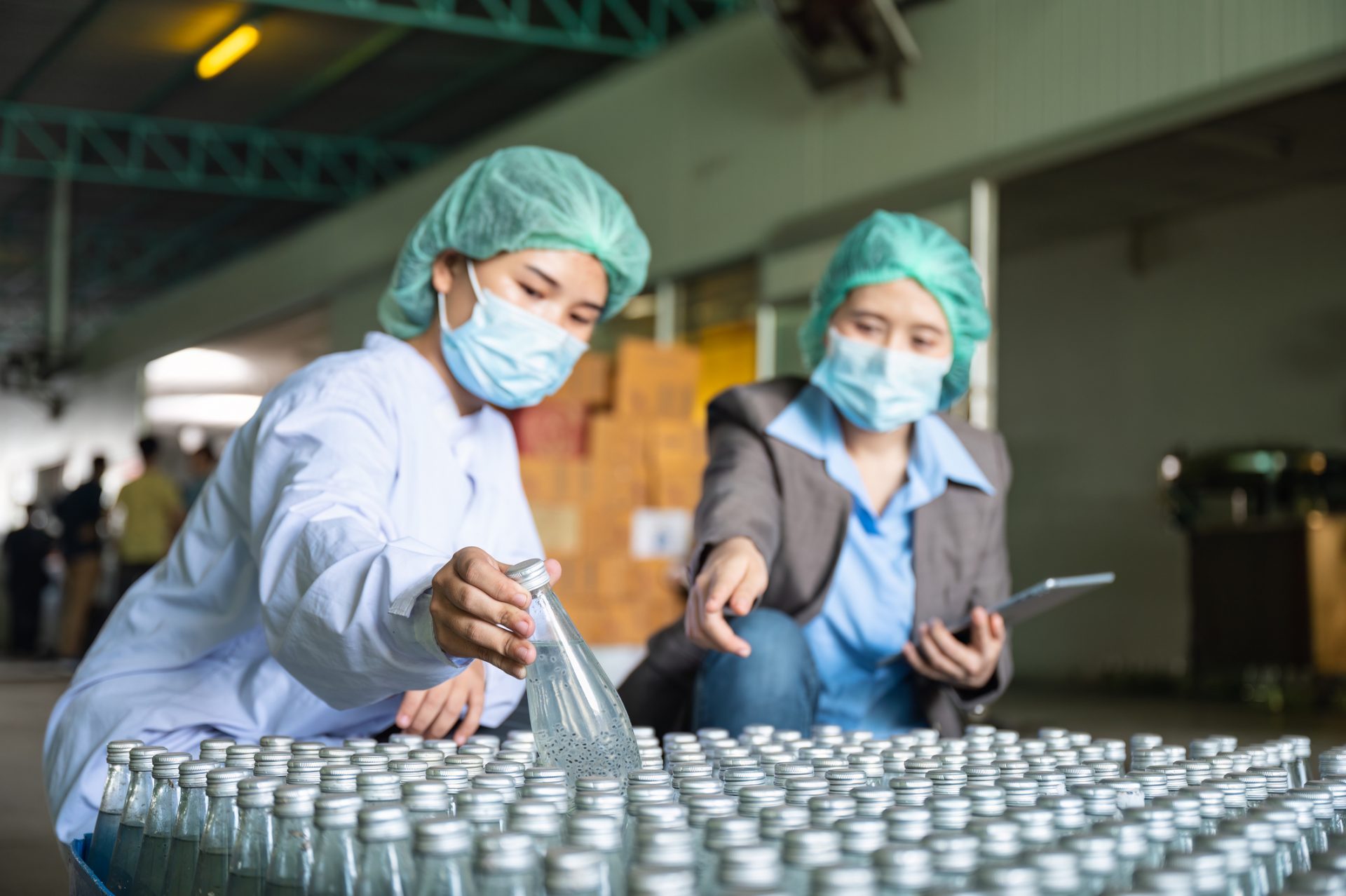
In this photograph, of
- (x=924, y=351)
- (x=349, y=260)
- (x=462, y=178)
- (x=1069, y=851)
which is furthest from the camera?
(x=349, y=260)

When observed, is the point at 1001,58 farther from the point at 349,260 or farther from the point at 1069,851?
the point at 349,260

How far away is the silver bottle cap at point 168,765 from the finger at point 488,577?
10.8 inches

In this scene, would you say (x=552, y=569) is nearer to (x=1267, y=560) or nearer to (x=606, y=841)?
(x=606, y=841)

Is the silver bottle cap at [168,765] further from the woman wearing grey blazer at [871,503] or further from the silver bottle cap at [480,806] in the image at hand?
the woman wearing grey blazer at [871,503]

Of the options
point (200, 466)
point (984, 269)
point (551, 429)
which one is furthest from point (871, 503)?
point (200, 466)

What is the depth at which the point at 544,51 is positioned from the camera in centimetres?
1049

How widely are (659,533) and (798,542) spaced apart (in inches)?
180

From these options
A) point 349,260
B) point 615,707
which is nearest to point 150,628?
point 615,707

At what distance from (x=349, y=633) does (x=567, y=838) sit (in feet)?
1.57

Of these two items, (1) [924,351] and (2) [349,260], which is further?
(2) [349,260]

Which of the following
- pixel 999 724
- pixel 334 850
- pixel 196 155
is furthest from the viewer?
pixel 196 155

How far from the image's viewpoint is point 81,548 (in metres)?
9.34

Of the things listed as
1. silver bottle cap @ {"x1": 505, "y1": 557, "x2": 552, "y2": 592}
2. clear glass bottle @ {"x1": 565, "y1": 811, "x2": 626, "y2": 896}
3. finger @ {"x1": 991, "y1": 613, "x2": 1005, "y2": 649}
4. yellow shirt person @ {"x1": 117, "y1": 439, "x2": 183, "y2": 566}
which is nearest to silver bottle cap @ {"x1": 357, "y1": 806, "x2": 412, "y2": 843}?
clear glass bottle @ {"x1": 565, "y1": 811, "x2": 626, "y2": 896}

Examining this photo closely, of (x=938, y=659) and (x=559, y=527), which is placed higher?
(x=559, y=527)
